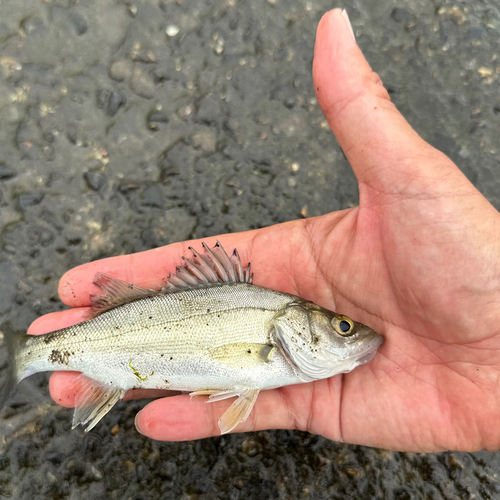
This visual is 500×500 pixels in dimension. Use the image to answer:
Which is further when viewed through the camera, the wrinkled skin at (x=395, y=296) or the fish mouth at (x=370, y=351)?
the fish mouth at (x=370, y=351)

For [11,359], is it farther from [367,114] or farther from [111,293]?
[367,114]

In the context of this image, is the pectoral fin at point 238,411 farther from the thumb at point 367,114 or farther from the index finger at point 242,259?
the thumb at point 367,114

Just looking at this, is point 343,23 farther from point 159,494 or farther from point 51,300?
point 159,494

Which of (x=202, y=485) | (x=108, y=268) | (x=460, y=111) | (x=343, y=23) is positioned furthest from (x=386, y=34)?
(x=202, y=485)

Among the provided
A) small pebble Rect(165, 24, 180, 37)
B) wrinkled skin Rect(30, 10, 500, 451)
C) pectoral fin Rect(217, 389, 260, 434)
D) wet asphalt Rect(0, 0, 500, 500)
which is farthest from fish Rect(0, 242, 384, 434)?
small pebble Rect(165, 24, 180, 37)

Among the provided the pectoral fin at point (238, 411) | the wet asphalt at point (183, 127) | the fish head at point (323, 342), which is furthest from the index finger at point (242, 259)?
the pectoral fin at point (238, 411)

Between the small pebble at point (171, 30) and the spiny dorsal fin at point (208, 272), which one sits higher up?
the small pebble at point (171, 30)
